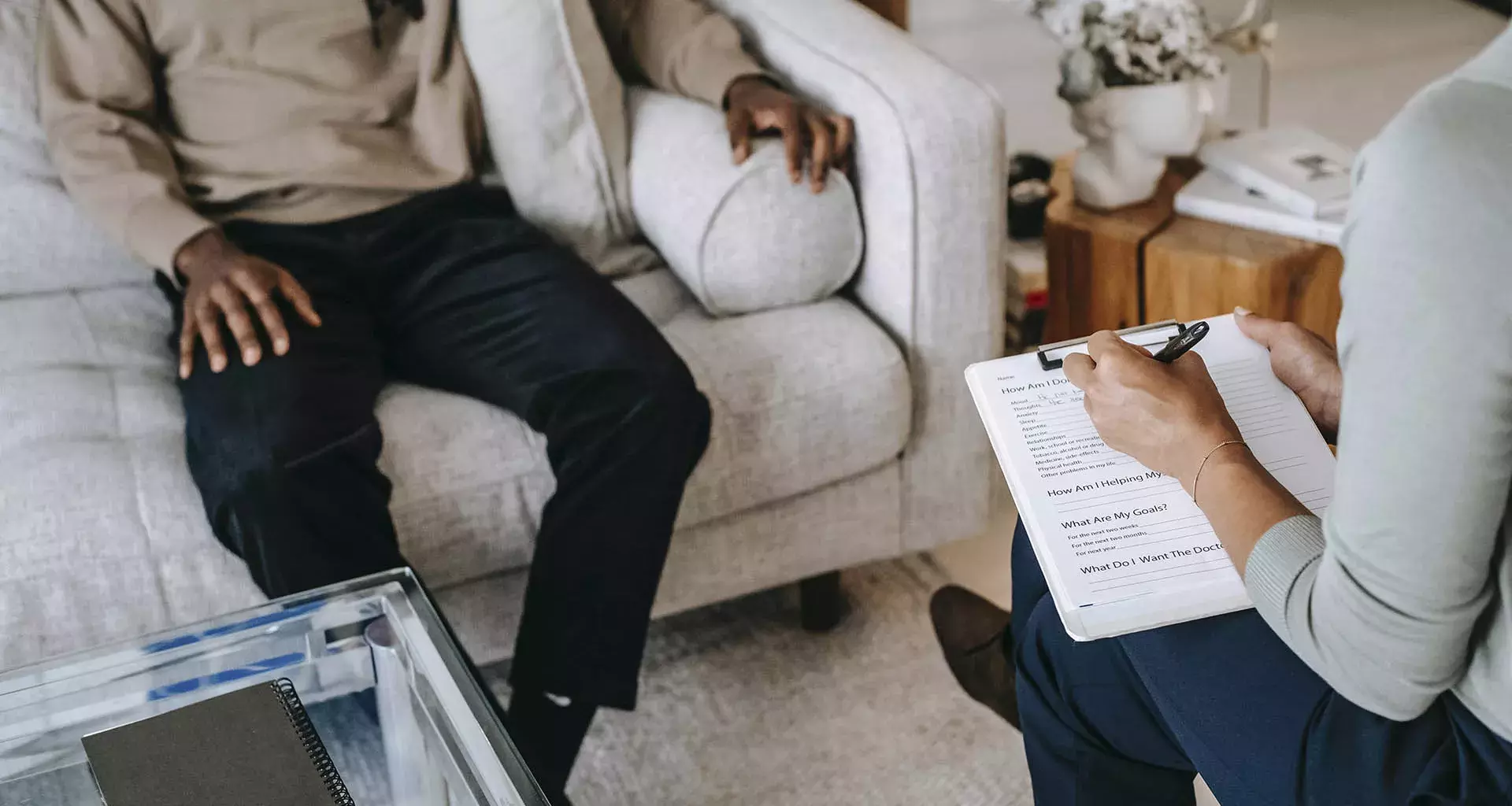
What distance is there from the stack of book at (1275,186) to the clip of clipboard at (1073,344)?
64 cm

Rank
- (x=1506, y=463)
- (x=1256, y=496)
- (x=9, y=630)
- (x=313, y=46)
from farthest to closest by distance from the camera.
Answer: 1. (x=313, y=46)
2. (x=9, y=630)
3. (x=1256, y=496)
4. (x=1506, y=463)

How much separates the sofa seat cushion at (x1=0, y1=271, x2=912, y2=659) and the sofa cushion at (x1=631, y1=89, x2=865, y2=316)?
3cm

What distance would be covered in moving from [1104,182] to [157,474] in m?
1.14

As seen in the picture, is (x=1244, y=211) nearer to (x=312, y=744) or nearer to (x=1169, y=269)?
(x=1169, y=269)

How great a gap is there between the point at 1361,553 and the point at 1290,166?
1.10 metres

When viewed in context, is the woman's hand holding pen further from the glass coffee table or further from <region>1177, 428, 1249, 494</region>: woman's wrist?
the glass coffee table

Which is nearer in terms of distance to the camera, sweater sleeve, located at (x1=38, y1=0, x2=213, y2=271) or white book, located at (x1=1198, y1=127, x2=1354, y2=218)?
sweater sleeve, located at (x1=38, y1=0, x2=213, y2=271)

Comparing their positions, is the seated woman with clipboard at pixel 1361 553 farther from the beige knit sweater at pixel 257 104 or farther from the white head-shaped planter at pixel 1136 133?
the beige knit sweater at pixel 257 104

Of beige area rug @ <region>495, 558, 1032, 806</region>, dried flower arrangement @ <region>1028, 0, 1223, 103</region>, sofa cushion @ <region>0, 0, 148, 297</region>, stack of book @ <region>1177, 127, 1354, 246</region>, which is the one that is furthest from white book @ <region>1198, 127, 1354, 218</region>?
sofa cushion @ <region>0, 0, 148, 297</region>

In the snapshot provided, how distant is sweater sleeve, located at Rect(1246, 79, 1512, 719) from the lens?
0.61 meters

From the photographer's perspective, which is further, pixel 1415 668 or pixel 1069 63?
pixel 1069 63

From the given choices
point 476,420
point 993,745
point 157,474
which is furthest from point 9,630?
point 993,745

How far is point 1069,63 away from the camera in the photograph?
1.67 metres

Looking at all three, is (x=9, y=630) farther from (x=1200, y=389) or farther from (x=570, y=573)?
(x=1200, y=389)
